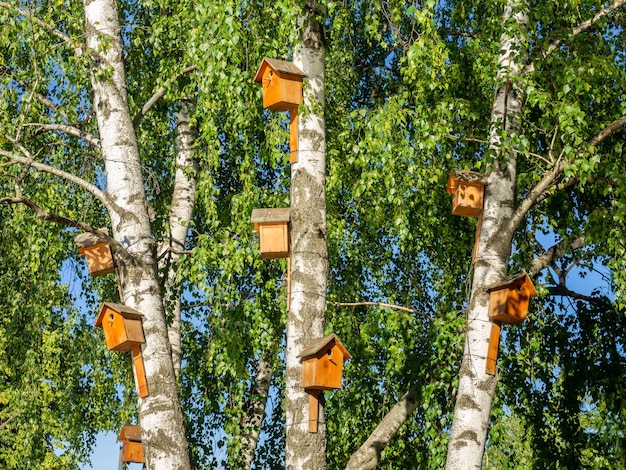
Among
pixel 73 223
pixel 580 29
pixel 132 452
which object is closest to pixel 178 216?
pixel 132 452

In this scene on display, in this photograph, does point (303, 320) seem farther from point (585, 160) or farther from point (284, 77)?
point (585, 160)

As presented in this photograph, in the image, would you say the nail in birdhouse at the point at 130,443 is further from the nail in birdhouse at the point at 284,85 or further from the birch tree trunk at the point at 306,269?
the nail in birdhouse at the point at 284,85

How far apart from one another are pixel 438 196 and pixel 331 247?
1.09 metres

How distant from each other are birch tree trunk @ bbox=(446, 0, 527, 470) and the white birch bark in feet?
10.5

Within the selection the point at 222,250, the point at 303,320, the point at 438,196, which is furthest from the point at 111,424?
the point at 303,320

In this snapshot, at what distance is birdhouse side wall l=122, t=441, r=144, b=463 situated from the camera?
29.1 ft

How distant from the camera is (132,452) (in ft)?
29.2

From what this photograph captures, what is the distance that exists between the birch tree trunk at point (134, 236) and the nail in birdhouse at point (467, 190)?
2.29 meters

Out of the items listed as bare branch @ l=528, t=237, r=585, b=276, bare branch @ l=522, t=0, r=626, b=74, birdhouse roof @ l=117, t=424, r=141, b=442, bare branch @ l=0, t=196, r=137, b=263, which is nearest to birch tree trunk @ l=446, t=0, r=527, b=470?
bare branch @ l=522, t=0, r=626, b=74

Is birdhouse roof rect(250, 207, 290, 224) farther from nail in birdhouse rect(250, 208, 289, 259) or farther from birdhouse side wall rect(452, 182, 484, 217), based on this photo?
birdhouse side wall rect(452, 182, 484, 217)

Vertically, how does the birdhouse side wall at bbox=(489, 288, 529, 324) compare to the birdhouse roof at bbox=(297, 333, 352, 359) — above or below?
above

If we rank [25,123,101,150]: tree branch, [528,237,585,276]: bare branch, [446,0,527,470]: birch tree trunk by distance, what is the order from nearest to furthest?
[446,0,527,470]: birch tree trunk
[25,123,101,150]: tree branch
[528,237,585,276]: bare branch

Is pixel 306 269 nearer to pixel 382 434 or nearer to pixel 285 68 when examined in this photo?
pixel 285 68

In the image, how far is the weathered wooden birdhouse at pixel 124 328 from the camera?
675 cm
